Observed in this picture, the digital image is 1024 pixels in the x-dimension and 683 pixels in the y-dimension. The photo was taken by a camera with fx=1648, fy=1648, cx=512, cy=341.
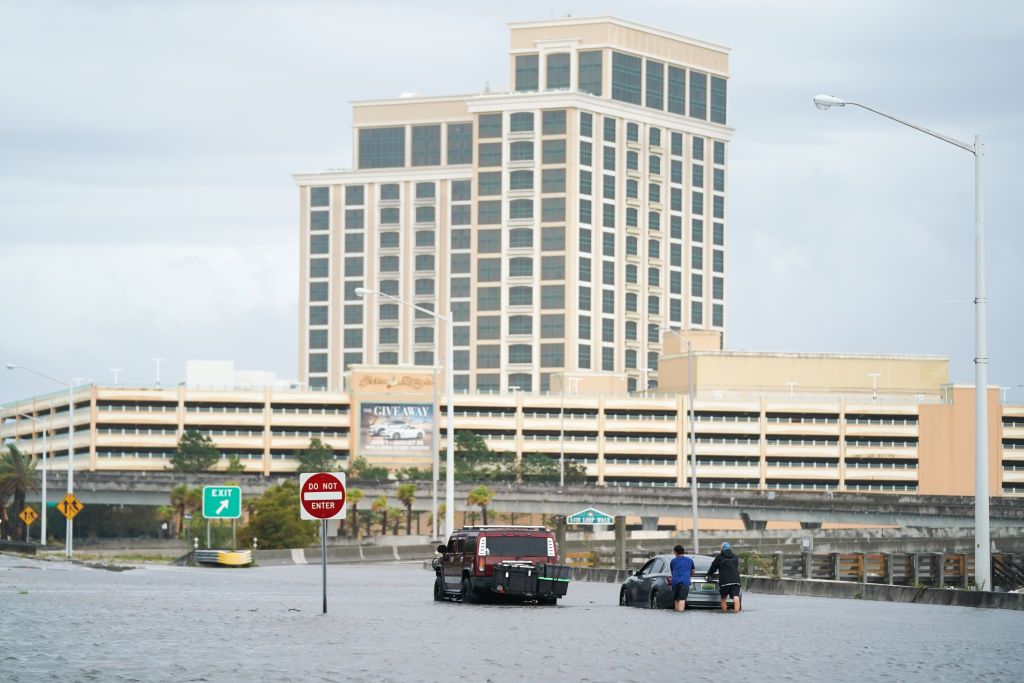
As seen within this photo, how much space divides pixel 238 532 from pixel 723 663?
298 ft

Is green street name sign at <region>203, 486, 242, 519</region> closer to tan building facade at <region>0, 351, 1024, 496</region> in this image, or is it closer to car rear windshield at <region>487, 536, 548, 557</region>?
car rear windshield at <region>487, 536, 548, 557</region>

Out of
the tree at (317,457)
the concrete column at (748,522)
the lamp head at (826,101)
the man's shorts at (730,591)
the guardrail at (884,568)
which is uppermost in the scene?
the lamp head at (826,101)

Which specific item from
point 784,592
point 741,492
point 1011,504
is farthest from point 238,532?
point 784,592

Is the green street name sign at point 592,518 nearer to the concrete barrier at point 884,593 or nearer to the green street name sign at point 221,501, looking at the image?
the green street name sign at point 221,501

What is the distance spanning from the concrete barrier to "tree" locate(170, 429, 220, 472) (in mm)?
115785

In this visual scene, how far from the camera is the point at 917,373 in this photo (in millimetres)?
179750

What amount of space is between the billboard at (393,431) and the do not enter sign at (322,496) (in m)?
136

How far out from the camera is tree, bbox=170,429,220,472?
15462 centimetres

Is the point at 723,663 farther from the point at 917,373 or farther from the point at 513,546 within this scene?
the point at 917,373

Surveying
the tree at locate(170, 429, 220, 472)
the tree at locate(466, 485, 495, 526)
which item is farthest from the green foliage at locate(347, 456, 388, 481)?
the tree at locate(466, 485, 495, 526)

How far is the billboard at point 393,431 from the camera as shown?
163500 mm

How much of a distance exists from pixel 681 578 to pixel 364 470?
124m

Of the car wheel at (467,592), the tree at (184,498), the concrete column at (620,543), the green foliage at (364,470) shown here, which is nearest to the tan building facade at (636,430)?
the green foliage at (364,470)

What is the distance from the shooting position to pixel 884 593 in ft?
123
